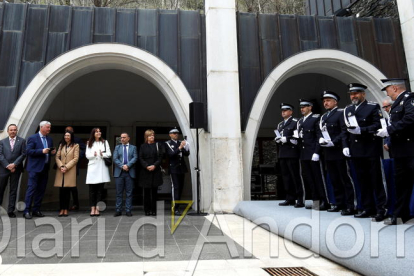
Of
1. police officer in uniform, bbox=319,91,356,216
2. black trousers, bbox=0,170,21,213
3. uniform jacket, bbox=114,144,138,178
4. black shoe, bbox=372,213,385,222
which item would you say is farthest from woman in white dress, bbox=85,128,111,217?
black shoe, bbox=372,213,385,222

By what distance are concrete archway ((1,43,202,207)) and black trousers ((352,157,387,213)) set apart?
412 cm

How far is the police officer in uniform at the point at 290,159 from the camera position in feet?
19.6

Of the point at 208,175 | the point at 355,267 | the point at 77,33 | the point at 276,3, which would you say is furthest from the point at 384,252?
the point at 276,3

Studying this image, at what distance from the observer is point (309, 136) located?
18.2ft

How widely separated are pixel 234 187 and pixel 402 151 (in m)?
4.10

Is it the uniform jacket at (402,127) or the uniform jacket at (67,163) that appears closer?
the uniform jacket at (402,127)

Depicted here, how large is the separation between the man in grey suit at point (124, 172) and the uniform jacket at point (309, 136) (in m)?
3.58

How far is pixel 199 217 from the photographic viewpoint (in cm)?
657

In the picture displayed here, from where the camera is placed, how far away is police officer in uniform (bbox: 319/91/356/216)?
477 cm

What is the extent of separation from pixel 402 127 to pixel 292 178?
109 inches

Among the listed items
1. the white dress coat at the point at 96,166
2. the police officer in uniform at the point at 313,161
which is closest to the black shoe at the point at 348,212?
the police officer in uniform at the point at 313,161

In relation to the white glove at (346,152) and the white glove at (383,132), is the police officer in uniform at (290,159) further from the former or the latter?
the white glove at (383,132)

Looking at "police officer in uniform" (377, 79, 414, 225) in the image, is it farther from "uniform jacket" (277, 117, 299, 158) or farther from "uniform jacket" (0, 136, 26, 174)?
"uniform jacket" (0, 136, 26, 174)

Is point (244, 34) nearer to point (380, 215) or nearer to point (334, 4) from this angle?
point (334, 4)
